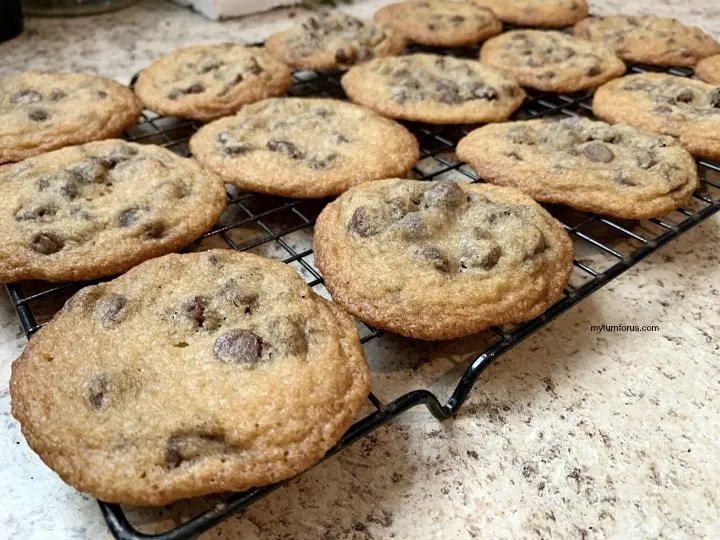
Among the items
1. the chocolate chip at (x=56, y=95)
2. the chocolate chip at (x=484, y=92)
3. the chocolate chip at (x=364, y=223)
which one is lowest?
the chocolate chip at (x=56, y=95)

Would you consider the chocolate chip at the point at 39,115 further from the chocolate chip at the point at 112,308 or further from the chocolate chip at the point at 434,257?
the chocolate chip at the point at 434,257

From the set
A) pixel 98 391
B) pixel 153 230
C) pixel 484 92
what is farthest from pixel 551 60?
pixel 98 391

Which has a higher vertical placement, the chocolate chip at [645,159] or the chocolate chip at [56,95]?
the chocolate chip at [645,159]

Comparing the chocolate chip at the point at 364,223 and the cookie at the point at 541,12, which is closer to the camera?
the chocolate chip at the point at 364,223

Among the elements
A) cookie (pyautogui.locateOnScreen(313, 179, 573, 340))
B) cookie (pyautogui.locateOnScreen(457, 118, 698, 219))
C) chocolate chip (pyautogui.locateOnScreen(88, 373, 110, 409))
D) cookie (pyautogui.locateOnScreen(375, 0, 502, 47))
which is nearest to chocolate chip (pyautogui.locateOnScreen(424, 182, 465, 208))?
cookie (pyautogui.locateOnScreen(313, 179, 573, 340))

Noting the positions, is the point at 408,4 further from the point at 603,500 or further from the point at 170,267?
the point at 603,500

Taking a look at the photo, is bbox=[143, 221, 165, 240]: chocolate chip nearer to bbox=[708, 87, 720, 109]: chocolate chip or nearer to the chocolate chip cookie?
the chocolate chip cookie

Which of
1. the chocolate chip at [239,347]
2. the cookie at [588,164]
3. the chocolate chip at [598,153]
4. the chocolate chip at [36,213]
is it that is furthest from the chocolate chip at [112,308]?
the chocolate chip at [598,153]
